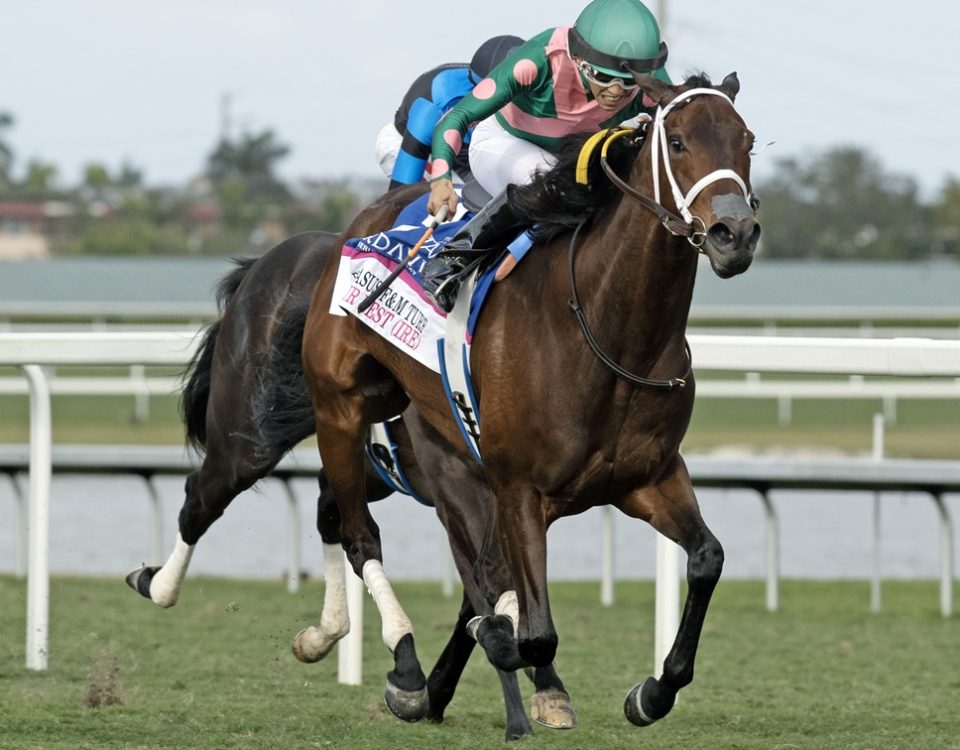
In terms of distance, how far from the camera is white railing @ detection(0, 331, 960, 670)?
4.95 metres

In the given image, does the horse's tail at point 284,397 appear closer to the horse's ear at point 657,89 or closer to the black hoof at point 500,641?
the black hoof at point 500,641

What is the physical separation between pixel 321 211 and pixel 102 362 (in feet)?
170

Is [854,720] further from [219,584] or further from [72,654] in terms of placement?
[219,584]

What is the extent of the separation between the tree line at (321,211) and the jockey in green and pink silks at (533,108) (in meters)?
43.2

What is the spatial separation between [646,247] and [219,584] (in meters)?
5.26

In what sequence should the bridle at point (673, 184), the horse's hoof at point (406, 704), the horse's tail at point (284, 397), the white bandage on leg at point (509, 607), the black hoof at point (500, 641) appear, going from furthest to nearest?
the horse's tail at point (284, 397) < the horse's hoof at point (406, 704) < the white bandage on leg at point (509, 607) < the black hoof at point (500, 641) < the bridle at point (673, 184)

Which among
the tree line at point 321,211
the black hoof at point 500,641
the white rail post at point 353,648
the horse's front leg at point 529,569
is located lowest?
the tree line at point 321,211

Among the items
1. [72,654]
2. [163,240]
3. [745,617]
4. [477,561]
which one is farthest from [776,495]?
[163,240]

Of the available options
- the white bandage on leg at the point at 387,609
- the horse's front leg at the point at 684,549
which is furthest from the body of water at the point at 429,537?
the horse's front leg at the point at 684,549

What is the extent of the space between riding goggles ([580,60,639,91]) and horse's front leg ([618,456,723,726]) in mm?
905

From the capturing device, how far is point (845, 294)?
32.9 metres

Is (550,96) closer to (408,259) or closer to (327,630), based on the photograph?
(408,259)

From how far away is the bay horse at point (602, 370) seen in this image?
3707 millimetres

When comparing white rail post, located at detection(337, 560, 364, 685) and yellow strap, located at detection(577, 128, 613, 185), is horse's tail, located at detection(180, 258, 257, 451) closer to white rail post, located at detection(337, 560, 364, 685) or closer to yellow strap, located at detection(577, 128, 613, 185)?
white rail post, located at detection(337, 560, 364, 685)
